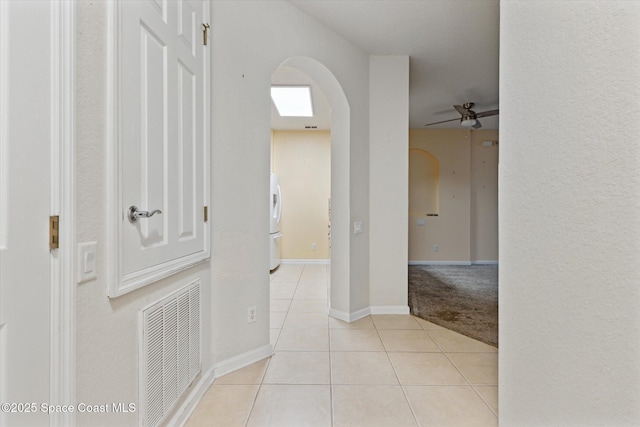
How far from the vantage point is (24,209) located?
769 mm

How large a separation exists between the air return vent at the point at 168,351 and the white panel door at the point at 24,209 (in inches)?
16.1

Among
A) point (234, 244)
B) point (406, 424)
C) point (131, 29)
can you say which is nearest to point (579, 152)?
point (406, 424)

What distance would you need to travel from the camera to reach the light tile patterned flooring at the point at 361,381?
5.11 ft

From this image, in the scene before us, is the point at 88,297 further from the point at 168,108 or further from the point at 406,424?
the point at 406,424

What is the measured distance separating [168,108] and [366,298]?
2.55 meters

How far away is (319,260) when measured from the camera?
19.7 feet

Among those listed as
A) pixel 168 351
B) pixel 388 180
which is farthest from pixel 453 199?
pixel 168 351

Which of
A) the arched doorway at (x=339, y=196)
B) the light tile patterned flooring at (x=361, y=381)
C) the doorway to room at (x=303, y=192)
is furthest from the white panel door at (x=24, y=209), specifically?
the doorway to room at (x=303, y=192)

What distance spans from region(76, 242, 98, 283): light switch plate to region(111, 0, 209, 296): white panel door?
0.10 metres

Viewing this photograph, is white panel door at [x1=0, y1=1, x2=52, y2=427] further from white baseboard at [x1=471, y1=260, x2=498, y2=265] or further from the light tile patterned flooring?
white baseboard at [x1=471, y1=260, x2=498, y2=265]

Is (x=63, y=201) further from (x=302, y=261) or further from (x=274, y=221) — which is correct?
(x=302, y=261)

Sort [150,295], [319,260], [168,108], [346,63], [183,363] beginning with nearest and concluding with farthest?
[150,295] < [168,108] < [183,363] < [346,63] < [319,260]

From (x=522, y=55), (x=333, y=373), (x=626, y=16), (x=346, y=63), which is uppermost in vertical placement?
(x=346, y=63)

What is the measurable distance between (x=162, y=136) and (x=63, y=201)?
58 cm
